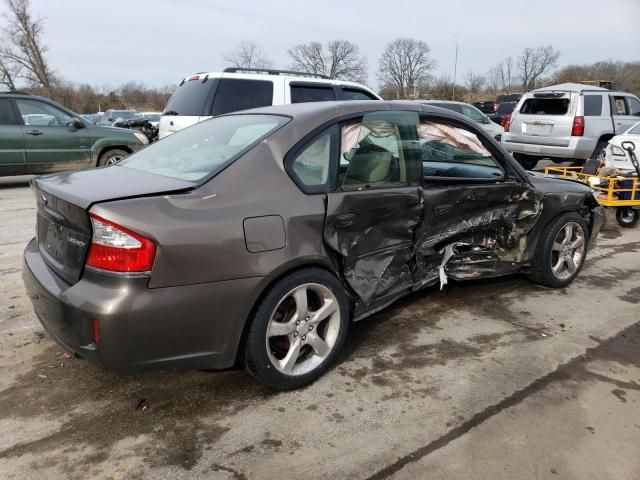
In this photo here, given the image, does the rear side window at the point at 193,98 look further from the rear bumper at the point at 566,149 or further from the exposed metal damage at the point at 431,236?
the rear bumper at the point at 566,149

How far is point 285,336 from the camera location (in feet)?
9.29

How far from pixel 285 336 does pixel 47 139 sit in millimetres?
8538

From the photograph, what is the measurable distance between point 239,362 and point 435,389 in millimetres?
1120

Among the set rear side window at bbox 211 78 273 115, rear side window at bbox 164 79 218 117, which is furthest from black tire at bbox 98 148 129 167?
rear side window at bbox 211 78 273 115

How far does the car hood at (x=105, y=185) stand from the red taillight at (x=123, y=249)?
0.17 meters

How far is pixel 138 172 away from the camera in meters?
2.93

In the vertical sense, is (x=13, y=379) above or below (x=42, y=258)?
below

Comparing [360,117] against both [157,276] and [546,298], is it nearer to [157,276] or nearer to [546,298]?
[157,276]

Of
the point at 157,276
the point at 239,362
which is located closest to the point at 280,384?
the point at 239,362

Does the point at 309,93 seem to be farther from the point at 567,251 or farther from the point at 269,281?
the point at 269,281

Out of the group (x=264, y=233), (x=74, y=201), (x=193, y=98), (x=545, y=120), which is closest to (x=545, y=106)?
(x=545, y=120)

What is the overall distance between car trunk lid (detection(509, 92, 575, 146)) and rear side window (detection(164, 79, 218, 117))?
7.47 m

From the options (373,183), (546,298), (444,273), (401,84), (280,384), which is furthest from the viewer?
(401,84)

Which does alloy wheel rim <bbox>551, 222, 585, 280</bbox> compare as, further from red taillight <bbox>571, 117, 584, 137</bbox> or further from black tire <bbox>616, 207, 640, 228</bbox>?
red taillight <bbox>571, 117, 584, 137</bbox>
